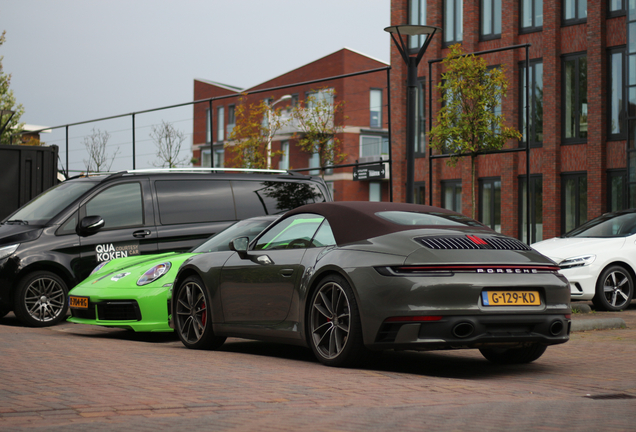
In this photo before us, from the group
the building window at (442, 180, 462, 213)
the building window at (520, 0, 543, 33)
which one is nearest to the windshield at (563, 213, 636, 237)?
the building window at (520, 0, 543, 33)

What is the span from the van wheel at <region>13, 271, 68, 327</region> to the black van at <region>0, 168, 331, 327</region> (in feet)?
0.04

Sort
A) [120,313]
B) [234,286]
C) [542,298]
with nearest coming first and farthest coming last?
[542,298] < [234,286] < [120,313]

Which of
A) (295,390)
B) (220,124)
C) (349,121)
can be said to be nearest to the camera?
(295,390)

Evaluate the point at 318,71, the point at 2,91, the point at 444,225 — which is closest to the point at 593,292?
the point at 444,225

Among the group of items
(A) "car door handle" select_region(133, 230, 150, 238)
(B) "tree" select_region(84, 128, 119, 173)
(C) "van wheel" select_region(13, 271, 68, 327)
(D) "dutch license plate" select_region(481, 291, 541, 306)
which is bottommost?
(C) "van wheel" select_region(13, 271, 68, 327)

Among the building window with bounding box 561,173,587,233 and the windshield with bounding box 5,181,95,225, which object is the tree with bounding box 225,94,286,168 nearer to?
the building window with bounding box 561,173,587,233

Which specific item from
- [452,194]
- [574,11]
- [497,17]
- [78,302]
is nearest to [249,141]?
[452,194]

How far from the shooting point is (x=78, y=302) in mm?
9773

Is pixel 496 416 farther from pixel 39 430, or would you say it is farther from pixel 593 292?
pixel 593 292

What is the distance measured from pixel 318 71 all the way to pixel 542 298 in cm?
5274

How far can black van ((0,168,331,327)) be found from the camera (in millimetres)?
11156

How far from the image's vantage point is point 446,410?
507 cm

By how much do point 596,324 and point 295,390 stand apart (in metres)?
5.80

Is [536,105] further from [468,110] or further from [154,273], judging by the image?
[154,273]
